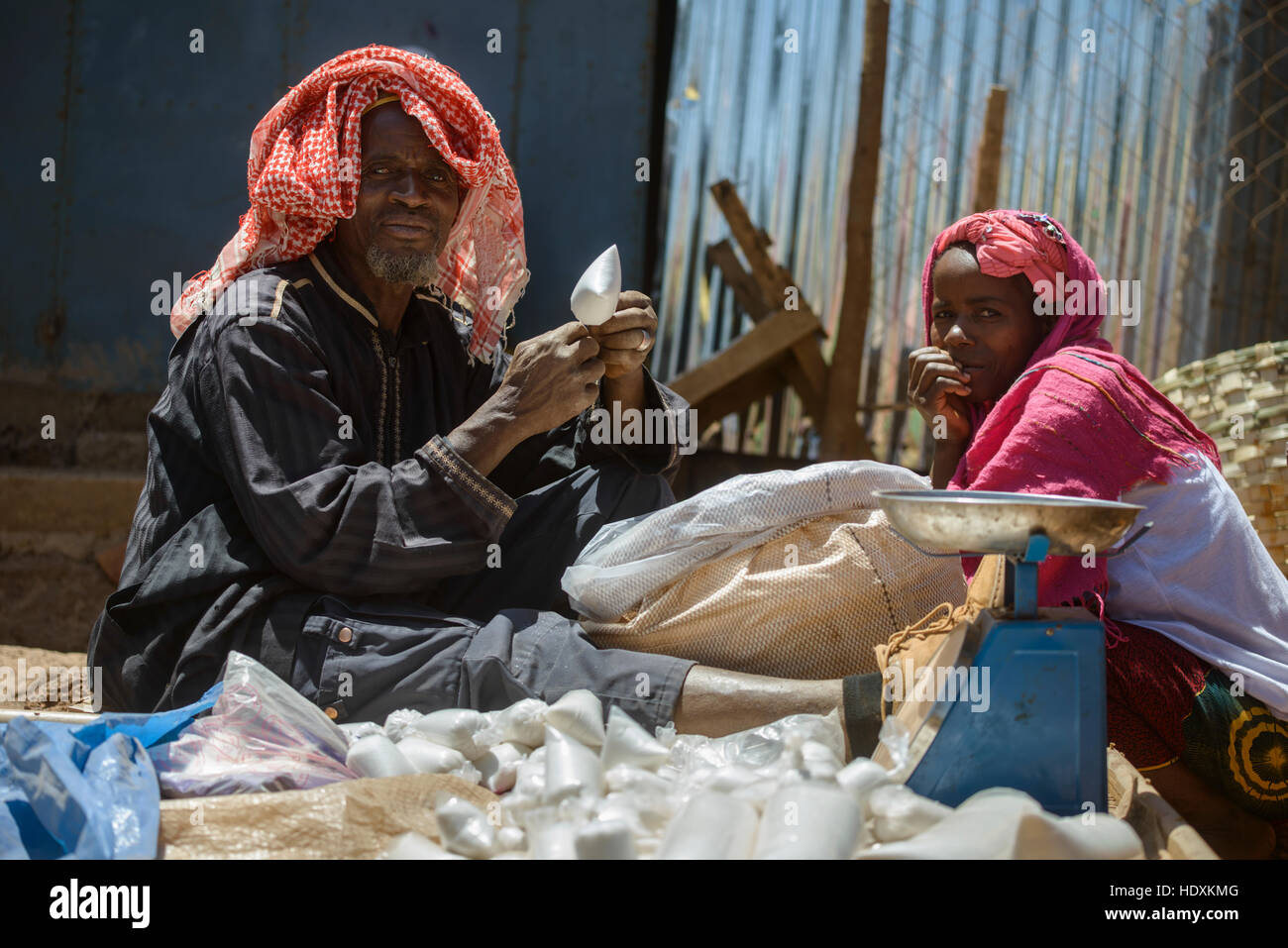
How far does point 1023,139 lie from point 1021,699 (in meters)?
4.40

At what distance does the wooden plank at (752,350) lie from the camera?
5039mm

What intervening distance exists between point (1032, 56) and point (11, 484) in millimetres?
4896

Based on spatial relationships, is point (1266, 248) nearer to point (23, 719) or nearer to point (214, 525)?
point (214, 525)

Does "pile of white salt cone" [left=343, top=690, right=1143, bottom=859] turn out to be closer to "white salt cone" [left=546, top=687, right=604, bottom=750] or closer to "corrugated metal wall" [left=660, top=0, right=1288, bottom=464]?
"white salt cone" [left=546, top=687, right=604, bottom=750]

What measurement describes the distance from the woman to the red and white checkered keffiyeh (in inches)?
61.5

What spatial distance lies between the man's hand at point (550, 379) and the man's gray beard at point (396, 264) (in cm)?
38

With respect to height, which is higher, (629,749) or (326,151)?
(326,151)

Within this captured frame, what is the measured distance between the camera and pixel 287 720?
2.08 metres

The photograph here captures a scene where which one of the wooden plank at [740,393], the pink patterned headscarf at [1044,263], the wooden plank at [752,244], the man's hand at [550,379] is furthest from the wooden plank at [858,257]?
the man's hand at [550,379]

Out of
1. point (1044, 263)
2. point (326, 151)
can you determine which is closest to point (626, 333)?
point (326, 151)

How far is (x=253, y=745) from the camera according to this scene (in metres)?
2.01

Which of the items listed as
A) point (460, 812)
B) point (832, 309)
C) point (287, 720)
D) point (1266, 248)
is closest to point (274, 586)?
point (287, 720)

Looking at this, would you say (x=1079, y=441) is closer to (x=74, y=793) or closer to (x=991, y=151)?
(x=74, y=793)

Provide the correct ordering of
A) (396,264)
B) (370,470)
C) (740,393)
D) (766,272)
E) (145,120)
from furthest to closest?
(740,393) < (766,272) < (145,120) < (396,264) < (370,470)
